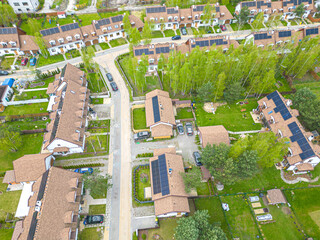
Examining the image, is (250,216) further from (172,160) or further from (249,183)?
(172,160)

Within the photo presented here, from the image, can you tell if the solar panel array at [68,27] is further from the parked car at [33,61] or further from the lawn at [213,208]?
the lawn at [213,208]

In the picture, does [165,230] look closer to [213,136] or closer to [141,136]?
[141,136]

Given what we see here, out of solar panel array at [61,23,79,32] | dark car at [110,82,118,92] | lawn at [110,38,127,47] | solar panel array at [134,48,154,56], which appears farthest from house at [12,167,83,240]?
solar panel array at [61,23,79,32]

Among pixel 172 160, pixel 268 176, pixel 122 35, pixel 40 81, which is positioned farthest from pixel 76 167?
pixel 122 35

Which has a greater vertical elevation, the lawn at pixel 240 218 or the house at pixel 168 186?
the house at pixel 168 186

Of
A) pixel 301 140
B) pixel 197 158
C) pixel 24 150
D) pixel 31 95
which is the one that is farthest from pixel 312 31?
pixel 24 150

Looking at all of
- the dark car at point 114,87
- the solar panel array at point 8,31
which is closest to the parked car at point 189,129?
the dark car at point 114,87

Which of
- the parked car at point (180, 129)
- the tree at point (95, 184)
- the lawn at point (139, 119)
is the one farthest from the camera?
the lawn at point (139, 119)
